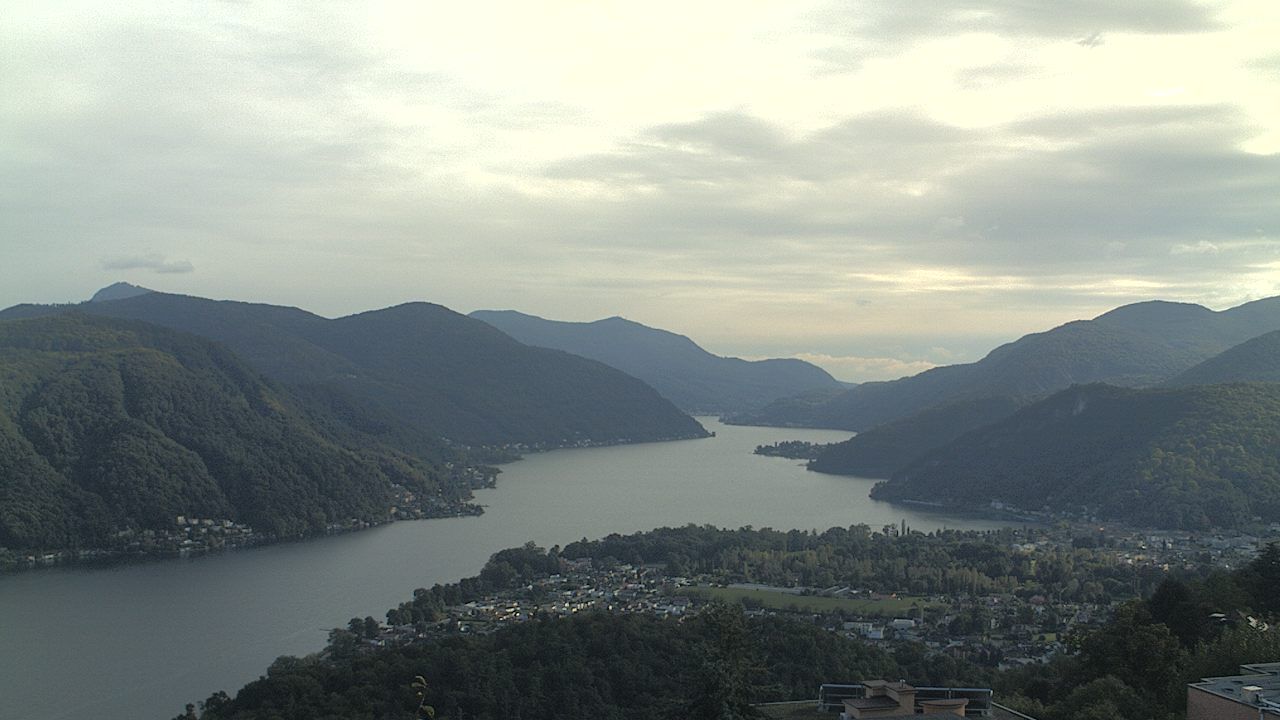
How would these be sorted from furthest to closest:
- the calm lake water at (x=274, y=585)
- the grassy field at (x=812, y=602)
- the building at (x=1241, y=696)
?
the grassy field at (x=812, y=602) < the calm lake water at (x=274, y=585) < the building at (x=1241, y=696)

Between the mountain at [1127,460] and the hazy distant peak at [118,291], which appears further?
the hazy distant peak at [118,291]

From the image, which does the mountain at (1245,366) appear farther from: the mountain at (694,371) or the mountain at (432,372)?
the mountain at (694,371)

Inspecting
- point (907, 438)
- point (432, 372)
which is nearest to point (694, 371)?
point (432, 372)

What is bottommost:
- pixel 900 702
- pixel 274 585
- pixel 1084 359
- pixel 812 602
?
pixel 274 585

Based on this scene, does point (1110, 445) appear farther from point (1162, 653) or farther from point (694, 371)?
point (694, 371)

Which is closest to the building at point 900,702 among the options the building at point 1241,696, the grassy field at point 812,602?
the building at point 1241,696

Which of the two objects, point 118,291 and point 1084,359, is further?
point 118,291
